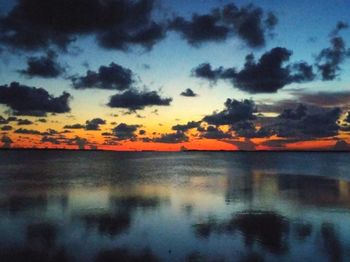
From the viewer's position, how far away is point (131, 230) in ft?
92.0

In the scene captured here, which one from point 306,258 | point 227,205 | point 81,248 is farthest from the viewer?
point 227,205

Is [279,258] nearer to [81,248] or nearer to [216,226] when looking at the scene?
[216,226]

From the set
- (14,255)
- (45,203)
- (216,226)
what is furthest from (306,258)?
(45,203)

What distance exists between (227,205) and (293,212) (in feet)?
21.6

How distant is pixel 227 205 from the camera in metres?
40.4

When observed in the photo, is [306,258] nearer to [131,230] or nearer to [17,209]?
[131,230]

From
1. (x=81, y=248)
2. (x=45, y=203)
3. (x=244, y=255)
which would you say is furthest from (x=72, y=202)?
(x=244, y=255)

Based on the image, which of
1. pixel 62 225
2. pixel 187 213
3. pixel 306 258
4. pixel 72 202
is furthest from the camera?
pixel 72 202

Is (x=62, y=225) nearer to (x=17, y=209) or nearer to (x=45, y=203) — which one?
(x=17, y=209)

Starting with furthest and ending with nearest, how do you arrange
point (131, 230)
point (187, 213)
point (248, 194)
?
1. point (248, 194)
2. point (187, 213)
3. point (131, 230)

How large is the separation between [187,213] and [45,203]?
15441 millimetres

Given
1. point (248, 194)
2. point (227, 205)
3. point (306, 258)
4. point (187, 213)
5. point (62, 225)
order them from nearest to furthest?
point (306, 258) → point (62, 225) → point (187, 213) → point (227, 205) → point (248, 194)

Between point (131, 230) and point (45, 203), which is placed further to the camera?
point (45, 203)

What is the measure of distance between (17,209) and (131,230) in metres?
14.3
